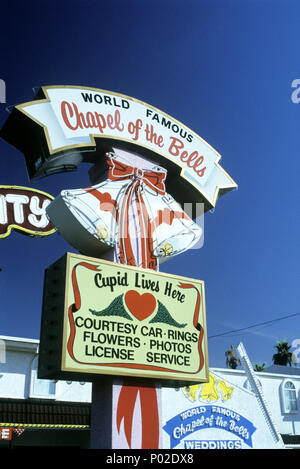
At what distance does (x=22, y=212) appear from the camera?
20734 millimetres

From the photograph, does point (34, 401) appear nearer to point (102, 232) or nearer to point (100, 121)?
point (102, 232)

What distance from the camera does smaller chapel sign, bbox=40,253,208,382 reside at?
7805 millimetres

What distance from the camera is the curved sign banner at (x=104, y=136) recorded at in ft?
31.2

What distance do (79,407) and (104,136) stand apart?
38.3ft

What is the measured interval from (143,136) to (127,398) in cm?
579

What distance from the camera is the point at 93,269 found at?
8406 millimetres

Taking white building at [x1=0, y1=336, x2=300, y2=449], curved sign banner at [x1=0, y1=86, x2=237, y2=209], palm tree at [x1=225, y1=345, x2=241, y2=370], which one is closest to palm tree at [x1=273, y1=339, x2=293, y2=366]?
palm tree at [x1=225, y1=345, x2=241, y2=370]

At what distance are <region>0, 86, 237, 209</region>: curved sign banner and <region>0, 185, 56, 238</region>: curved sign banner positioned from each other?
34.2 ft

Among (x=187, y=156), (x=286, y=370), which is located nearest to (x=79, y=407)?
(x=187, y=156)

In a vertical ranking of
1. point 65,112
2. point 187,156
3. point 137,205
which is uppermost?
point 187,156

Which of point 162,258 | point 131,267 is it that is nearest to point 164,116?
point 162,258

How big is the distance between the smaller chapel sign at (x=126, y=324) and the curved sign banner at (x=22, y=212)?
1230 cm

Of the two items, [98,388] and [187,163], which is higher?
[187,163]
